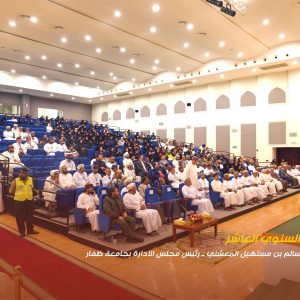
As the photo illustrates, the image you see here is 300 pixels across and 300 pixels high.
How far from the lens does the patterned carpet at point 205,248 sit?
4895 mm

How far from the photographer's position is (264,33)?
1301 cm

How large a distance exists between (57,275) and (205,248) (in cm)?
248

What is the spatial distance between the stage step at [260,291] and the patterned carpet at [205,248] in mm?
959

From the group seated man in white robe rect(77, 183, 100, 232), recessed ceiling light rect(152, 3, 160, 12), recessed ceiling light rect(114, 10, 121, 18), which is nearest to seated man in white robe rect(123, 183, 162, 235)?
seated man in white robe rect(77, 183, 100, 232)

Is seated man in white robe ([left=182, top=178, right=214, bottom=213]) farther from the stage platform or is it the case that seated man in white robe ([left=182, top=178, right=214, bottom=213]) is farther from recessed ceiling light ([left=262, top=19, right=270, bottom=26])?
recessed ceiling light ([left=262, top=19, right=270, bottom=26])

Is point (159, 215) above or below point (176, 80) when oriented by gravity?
below

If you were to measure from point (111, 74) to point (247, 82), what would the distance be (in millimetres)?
8082

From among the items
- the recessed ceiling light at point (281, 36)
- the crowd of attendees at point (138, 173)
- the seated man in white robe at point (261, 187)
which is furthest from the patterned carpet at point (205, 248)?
the recessed ceiling light at point (281, 36)

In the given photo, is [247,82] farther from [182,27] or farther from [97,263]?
[97,263]

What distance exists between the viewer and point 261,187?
1012cm

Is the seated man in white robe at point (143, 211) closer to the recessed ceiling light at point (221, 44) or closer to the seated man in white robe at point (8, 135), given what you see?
the seated man in white robe at point (8, 135)

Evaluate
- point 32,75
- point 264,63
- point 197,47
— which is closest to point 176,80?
point 197,47

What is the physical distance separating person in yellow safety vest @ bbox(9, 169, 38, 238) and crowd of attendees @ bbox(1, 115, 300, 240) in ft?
2.11

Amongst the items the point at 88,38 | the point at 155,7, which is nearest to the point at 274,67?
the point at 155,7
